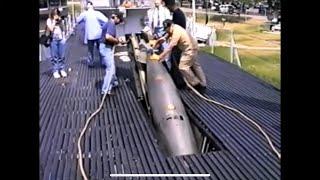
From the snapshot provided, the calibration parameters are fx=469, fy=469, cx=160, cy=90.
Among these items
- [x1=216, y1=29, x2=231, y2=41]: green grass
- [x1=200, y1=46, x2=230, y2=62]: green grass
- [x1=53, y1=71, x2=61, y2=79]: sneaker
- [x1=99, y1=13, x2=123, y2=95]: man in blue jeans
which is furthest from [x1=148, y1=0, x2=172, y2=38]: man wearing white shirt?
[x1=200, y1=46, x2=230, y2=62]: green grass

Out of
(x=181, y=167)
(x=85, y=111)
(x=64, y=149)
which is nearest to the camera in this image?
(x=181, y=167)

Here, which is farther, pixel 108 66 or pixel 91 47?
pixel 91 47

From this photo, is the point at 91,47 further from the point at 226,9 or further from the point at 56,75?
the point at 226,9

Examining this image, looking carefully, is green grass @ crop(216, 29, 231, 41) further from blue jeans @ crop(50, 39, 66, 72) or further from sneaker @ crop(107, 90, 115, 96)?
blue jeans @ crop(50, 39, 66, 72)

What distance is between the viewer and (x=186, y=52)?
199 inches

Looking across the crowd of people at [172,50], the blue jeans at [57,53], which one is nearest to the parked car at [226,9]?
the crowd of people at [172,50]

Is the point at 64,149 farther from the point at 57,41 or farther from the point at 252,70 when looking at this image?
the point at 252,70

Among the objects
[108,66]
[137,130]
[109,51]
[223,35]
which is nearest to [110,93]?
[108,66]

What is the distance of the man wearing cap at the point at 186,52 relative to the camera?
193 inches

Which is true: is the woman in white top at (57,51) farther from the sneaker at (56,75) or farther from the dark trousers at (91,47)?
the dark trousers at (91,47)

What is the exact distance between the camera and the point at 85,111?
4594 mm

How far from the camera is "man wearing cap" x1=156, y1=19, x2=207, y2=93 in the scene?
4.90 m
